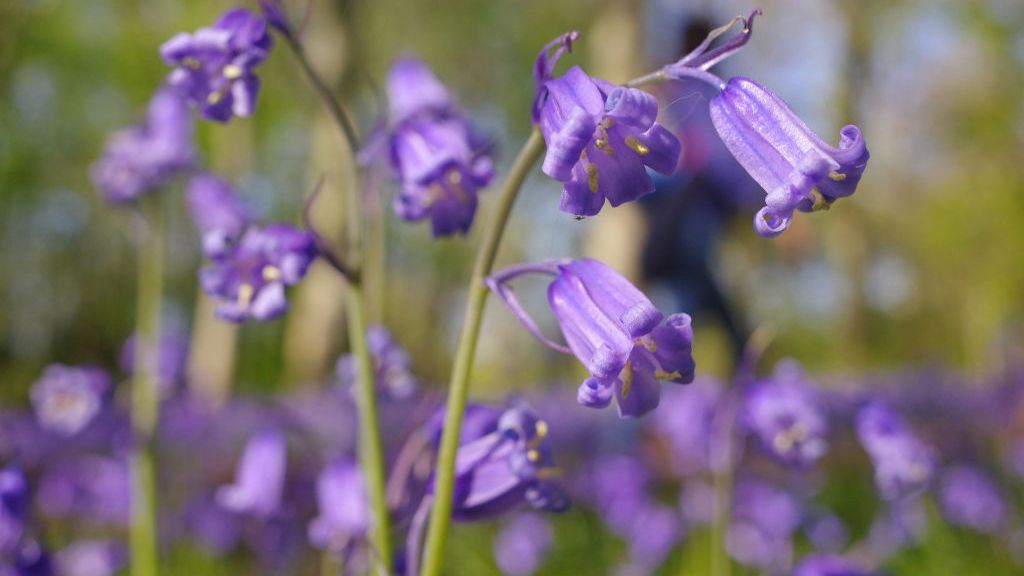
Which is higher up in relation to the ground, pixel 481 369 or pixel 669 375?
pixel 669 375

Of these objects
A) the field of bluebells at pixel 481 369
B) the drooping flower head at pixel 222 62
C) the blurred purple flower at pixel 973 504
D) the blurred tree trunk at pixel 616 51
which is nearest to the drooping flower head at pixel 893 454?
the field of bluebells at pixel 481 369

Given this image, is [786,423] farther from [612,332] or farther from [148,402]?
[148,402]

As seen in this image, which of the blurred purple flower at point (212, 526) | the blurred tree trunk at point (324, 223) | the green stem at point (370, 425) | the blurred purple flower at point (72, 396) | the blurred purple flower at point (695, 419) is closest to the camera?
the green stem at point (370, 425)

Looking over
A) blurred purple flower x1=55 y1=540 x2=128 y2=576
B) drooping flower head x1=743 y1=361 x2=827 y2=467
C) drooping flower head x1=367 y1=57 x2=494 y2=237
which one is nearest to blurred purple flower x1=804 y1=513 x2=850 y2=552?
drooping flower head x1=743 y1=361 x2=827 y2=467

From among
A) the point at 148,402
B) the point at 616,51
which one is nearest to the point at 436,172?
the point at 148,402

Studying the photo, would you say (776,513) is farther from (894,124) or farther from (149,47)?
(894,124)

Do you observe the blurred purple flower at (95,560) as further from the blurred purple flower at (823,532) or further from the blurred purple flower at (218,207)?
the blurred purple flower at (823,532)

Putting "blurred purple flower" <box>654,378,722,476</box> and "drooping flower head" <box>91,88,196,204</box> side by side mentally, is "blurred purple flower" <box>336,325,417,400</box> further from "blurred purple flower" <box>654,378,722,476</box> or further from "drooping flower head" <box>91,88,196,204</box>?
"blurred purple flower" <box>654,378,722,476</box>

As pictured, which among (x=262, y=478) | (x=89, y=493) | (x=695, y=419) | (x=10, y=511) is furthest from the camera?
(x=89, y=493)
